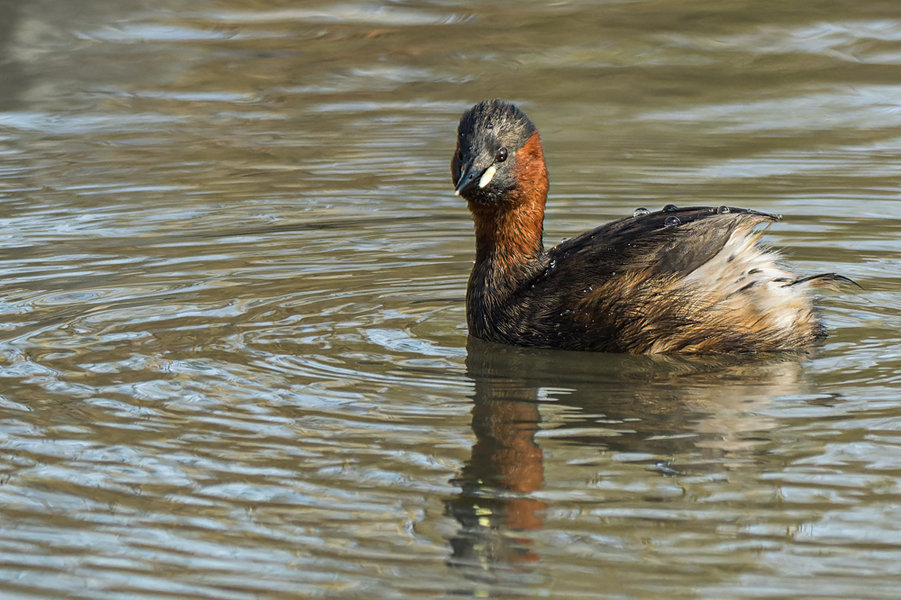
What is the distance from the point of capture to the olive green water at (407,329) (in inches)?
179

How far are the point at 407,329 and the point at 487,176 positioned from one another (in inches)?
32.0

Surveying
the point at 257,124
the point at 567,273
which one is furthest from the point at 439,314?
the point at 257,124

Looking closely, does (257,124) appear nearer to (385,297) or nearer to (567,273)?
(385,297)

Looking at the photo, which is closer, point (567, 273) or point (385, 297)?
point (567, 273)

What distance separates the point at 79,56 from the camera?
14.0 m

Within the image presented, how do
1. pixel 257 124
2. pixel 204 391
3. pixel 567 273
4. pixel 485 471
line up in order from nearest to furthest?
pixel 485 471, pixel 204 391, pixel 567 273, pixel 257 124

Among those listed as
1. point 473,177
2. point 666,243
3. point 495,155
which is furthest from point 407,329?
point 666,243

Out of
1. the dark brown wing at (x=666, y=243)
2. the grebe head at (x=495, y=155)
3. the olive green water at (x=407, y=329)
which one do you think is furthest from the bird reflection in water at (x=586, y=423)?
the grebe head at (x=495, y=155)

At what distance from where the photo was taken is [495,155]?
6.82m

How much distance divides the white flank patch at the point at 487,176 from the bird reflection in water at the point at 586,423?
29.1 inches

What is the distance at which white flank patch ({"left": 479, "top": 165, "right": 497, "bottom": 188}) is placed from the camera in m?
6.78

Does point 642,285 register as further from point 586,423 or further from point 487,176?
point 586,423

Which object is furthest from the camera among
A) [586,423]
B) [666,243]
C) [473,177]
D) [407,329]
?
[407,329]

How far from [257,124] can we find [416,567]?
8349 mm
